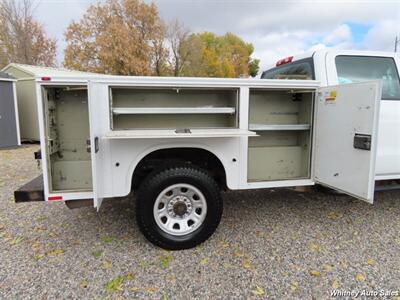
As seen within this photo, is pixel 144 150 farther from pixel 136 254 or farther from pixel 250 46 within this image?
pixel 250 46

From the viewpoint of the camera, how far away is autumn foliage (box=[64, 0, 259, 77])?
22.5m

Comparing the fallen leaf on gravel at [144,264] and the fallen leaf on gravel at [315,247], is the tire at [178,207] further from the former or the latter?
the fallen leaf on gravel at [315,247]

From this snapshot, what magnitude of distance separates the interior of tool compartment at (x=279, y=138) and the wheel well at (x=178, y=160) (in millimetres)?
457

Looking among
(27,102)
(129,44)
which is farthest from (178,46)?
(27,102)

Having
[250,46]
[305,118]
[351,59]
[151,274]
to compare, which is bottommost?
[151,274]

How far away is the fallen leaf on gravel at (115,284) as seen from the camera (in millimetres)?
2303

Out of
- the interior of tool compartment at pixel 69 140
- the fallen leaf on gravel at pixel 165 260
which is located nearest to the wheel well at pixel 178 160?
the interior of tool compartment at pixel 69 140

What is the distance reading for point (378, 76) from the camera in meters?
3.63

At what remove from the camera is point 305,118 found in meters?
3.42

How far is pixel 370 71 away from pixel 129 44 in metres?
22.3

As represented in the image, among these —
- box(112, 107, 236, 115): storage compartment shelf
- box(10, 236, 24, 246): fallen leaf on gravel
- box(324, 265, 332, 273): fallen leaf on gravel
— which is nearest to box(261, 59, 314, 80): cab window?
box(112, 107, 236, 115): storage compartment shelf

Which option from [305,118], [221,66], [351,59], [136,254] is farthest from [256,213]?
[221,66]

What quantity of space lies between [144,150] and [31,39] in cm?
2347

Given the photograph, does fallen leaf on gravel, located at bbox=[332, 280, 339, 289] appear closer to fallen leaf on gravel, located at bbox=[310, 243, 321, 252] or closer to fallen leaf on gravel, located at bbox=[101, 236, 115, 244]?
fallen leaf on gravel, located at bbox=[310, 243, 321, 252]
